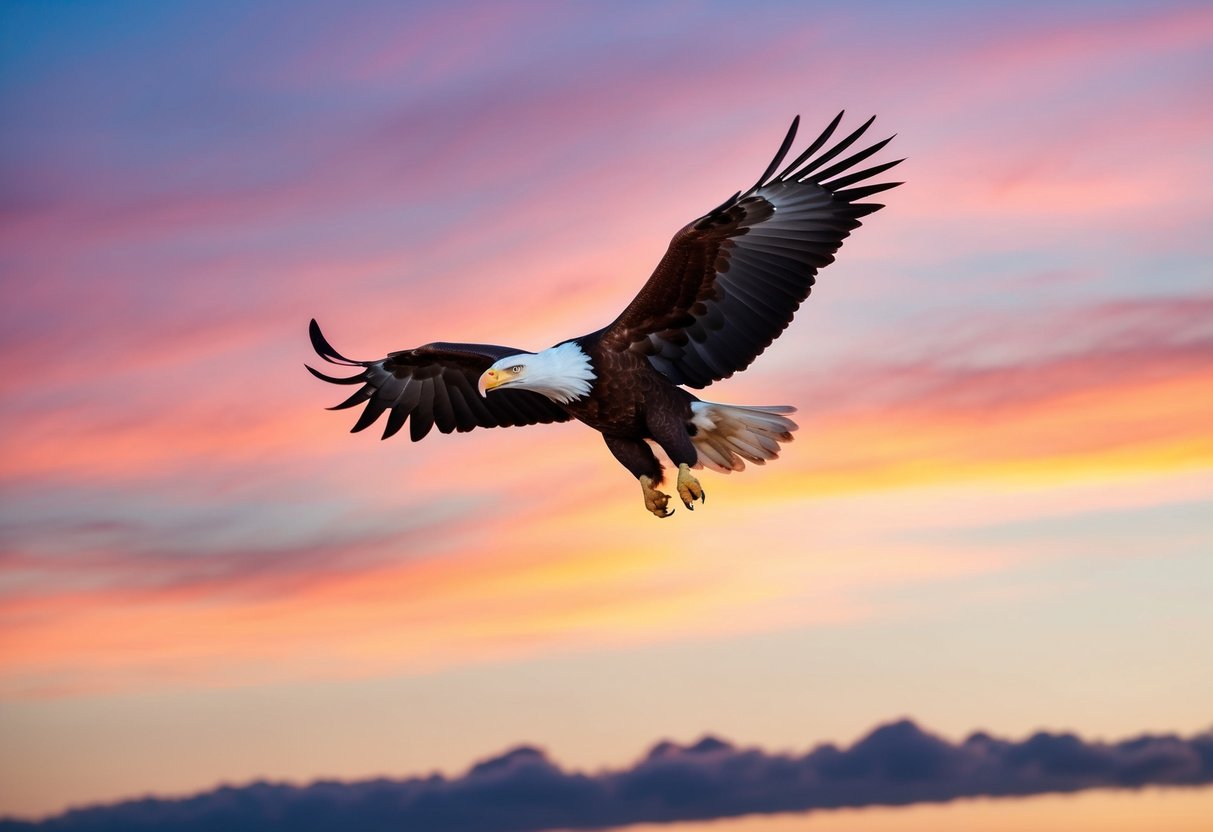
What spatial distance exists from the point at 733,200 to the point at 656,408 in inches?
56.3

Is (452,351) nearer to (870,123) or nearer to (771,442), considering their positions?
(771,442)

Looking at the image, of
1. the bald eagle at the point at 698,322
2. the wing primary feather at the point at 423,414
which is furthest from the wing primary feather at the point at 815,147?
the wing primary feather at the point at 423,414

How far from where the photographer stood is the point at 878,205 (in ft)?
36.3

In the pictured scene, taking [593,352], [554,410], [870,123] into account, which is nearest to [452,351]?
[554,410]

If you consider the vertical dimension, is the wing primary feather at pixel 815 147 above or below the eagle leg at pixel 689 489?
above

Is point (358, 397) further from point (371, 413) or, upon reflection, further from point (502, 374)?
point (502, 374)

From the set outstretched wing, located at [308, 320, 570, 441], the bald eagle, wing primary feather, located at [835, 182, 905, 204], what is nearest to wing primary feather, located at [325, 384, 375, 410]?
outstretched wing, located at [308, 320, 570, 441]

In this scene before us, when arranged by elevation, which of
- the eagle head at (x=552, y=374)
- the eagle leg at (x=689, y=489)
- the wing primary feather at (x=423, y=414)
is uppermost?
the wing primary feather at (x=423, y=414)

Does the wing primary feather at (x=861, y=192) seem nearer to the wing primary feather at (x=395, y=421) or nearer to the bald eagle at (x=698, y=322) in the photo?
the bald eagle at (x=698, y=322)

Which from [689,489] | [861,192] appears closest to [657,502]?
[689,489]

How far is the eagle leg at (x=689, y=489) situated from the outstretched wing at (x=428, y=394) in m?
2.04

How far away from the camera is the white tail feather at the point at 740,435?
38.0 ft

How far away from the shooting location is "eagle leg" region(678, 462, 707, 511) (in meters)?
10.8

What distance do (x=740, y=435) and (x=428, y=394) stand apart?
2.80 metres
